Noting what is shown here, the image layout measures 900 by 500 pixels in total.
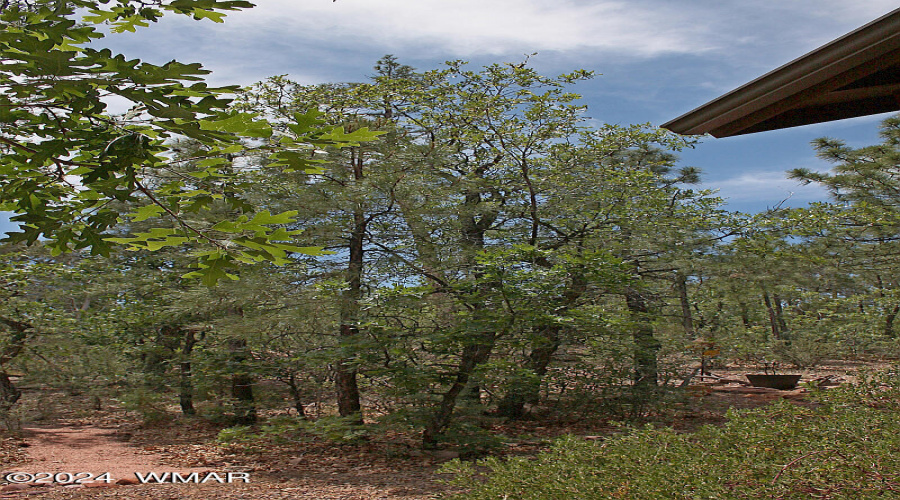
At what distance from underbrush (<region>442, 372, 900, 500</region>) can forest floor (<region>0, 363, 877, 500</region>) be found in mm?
746

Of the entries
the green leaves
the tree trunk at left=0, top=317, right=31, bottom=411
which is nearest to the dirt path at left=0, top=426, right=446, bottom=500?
the tree trunk at left=0, top=317, right=31, bottom=411

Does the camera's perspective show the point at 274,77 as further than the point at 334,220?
Yes

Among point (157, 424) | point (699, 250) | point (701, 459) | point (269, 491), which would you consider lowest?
point (157, 424)

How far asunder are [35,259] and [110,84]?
25.9ft

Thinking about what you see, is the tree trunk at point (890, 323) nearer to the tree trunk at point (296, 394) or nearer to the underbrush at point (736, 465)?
the underbrush at point (736, 465)

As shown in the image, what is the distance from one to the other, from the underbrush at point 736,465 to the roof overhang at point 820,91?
1.60 m

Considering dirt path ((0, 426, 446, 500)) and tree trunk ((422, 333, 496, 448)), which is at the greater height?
tree trunk ((422, 333, 496, 448))

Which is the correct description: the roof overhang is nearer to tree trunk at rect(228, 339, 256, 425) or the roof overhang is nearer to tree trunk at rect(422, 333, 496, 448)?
tree trunk at rect(422, 333, 496, 448)

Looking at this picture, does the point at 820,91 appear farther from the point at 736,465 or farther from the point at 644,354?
the point at 644,354

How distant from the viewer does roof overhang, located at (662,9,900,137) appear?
7.23ft

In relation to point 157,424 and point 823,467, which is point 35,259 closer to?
point 157,424

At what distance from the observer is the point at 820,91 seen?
2.48 metres

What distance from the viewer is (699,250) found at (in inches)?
314

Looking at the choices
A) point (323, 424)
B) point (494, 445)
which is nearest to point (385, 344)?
point (323, 424)
